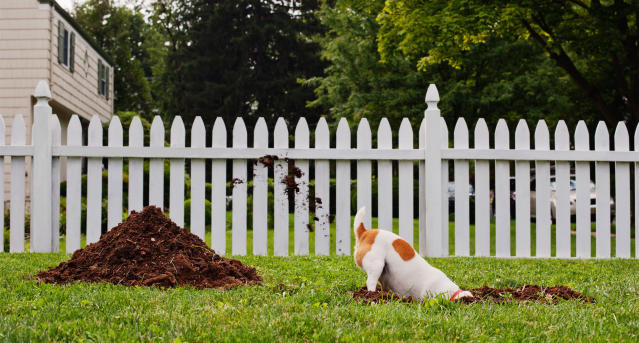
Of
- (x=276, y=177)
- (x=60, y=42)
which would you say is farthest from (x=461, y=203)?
(x=60, y=42)

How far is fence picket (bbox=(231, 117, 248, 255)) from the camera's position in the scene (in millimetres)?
5617

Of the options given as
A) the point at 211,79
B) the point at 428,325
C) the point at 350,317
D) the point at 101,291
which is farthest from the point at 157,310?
the point at 211,79

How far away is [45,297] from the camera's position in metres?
3.12

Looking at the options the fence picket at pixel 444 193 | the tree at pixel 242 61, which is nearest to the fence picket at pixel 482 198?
the fence picket at pixel 444 193

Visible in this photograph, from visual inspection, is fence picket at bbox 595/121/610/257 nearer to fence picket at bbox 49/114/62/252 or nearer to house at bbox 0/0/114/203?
fence picket at bbox 49/114/62/252

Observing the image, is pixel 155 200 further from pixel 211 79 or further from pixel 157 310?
pixel 211 79

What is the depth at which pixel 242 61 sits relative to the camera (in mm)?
27484

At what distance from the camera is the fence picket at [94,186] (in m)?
5.58

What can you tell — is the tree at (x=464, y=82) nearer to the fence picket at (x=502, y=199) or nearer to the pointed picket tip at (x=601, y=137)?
the pointed picket tip at (x=601, y=137)

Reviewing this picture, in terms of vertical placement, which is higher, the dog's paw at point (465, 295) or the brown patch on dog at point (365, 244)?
the brown patch on dog at point (365, 244)

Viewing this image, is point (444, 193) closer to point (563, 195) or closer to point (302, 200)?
point (563, 195)

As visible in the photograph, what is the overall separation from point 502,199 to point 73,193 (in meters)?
4.42

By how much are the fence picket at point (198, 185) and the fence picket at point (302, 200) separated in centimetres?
94

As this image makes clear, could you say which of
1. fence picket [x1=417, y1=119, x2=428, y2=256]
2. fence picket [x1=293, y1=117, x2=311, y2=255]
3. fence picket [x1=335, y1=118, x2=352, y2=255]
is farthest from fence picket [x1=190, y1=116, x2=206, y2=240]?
fence picket [x1=417, y1=119, x2=428, y2=256]
